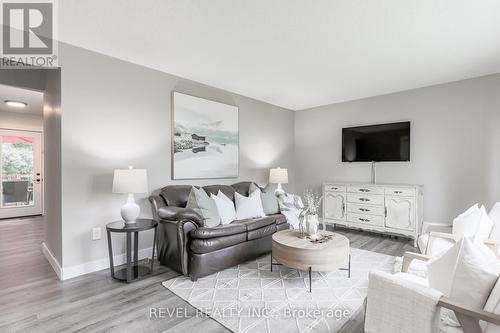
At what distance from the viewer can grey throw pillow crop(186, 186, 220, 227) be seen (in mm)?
2973

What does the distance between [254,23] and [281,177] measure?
292cm

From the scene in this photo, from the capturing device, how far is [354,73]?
3625 mm

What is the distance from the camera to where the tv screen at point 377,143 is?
4344 millimetres

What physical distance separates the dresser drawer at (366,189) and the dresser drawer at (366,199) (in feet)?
0.22

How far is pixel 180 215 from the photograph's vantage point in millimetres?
2688

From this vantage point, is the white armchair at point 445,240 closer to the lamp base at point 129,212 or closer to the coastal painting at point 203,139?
the lamp base at point 129,212

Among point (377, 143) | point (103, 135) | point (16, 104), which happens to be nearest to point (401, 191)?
point (377, 143)

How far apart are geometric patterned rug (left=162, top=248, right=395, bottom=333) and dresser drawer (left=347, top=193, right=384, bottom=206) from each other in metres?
1.38

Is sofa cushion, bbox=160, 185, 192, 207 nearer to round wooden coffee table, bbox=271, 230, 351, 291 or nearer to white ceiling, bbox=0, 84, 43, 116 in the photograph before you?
round wooden coffee table, bbox=271, 230, 351, 291

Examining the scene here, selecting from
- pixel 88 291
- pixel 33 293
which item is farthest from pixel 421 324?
pixel 33 293

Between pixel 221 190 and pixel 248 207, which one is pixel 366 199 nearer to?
pixel 248 207

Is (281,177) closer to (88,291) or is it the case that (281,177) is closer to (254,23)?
(254,23)

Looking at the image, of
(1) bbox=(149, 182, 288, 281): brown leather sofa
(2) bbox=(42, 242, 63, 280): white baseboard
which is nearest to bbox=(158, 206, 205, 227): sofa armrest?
(1) bbox=(149, 182, 288, 281): brown leather sofa

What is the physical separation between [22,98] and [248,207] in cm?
481
